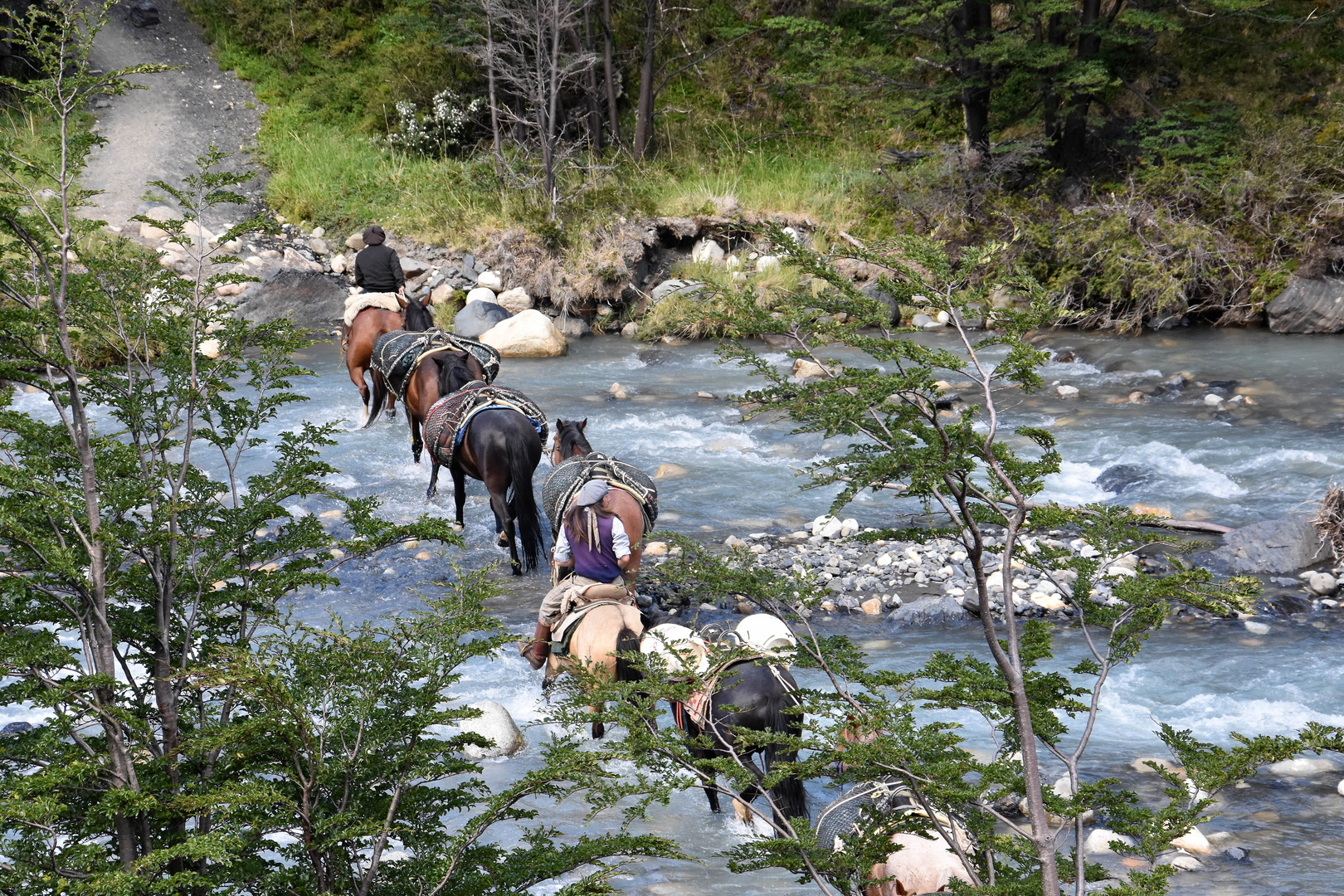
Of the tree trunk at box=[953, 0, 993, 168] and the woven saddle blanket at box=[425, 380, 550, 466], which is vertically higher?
the tree trunk at box=[953, 0, 993, 168]

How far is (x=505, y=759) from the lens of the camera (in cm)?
566

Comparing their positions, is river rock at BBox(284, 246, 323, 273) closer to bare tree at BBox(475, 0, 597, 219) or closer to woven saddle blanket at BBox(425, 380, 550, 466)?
bare tree at BBox(475, 0, 597, 219)

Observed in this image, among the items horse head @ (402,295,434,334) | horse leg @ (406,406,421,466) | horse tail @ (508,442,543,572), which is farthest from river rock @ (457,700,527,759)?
horse head @ (402,295,434,334)

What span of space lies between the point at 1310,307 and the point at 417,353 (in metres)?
11.8

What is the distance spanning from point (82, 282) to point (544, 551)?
5.23m

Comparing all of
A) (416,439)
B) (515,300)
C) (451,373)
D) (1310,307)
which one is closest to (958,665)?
(451,373)

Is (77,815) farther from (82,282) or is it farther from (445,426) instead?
(445,426)

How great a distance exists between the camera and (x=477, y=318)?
1536 centimetres

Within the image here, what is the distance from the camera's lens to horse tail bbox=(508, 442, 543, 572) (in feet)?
26.0

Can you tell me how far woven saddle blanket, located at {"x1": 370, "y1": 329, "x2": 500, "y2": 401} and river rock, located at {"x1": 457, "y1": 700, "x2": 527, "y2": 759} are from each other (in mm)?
3865

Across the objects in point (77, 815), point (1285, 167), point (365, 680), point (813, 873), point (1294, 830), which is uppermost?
point (1285, 167)

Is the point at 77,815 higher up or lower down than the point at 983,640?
higher up

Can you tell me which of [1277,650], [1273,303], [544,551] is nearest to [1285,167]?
[1273,303]

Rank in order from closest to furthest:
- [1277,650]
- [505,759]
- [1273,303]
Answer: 1. [505,759]
2. [1277,650]
3. [1273,303]
